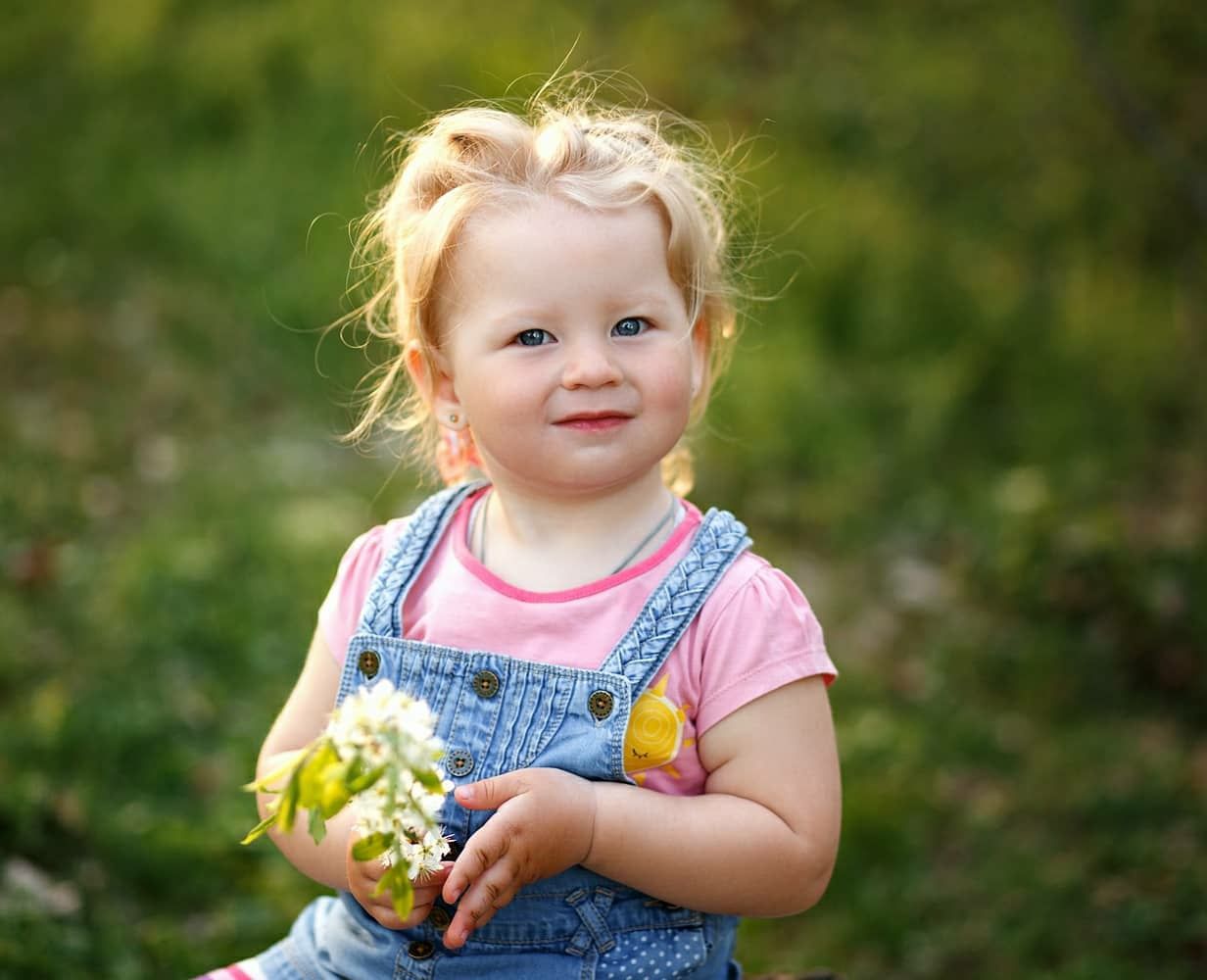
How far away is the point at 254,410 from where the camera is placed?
5223 mm

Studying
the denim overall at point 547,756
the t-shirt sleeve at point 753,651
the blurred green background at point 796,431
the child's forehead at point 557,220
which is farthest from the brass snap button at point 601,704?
the blurred green background at point 796,431

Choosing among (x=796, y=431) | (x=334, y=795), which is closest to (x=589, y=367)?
(x=334, y=795)

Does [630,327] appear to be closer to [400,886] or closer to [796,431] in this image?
[400,886]

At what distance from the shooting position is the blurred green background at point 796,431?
3410 mm

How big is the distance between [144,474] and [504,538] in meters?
3.12

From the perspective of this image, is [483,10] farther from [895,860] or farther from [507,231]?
[507,231]

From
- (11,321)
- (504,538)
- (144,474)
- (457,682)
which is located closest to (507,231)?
(504,538)

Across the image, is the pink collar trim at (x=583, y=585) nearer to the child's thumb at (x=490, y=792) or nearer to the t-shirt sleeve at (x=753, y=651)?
the t-shirt sleeve at (x=753, y=651)

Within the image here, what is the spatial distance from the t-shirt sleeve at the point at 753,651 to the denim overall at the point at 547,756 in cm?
5

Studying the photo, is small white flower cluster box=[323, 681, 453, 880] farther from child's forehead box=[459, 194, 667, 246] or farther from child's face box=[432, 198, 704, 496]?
child's forehead box=[459, 194, 667, 246]

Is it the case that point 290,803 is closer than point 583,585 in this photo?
Yes

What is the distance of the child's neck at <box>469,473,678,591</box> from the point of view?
1.94 m

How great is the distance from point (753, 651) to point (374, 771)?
1.86ft

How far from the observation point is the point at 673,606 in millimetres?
1854
